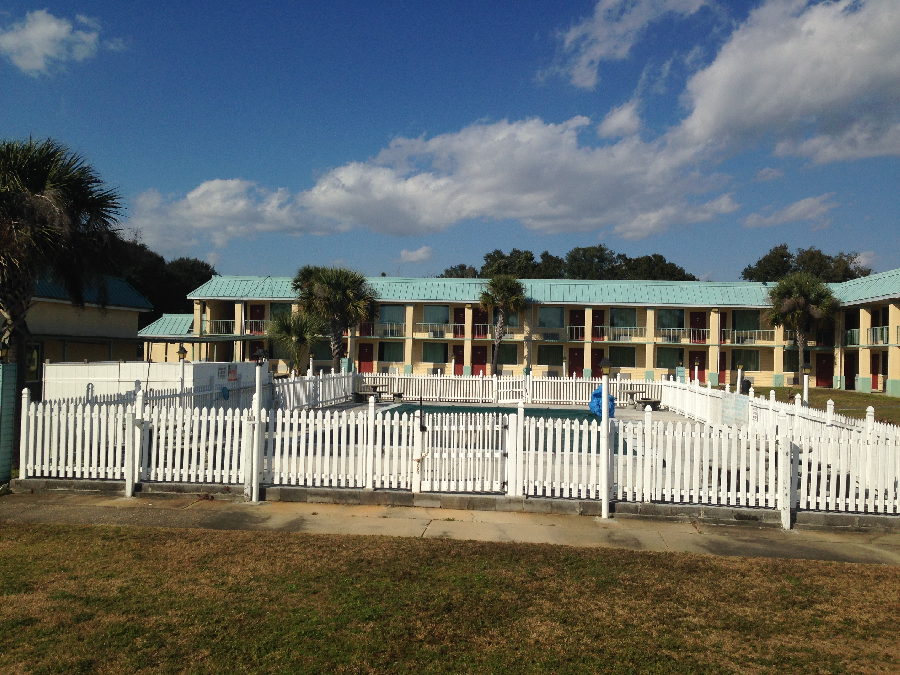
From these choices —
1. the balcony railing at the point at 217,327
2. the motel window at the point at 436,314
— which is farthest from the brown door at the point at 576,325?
the balcony railing at the point at 217,327

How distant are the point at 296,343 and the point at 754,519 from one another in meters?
30.5

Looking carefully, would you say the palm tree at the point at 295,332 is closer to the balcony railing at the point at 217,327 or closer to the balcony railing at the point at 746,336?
the balcony railing at the point at 217,327

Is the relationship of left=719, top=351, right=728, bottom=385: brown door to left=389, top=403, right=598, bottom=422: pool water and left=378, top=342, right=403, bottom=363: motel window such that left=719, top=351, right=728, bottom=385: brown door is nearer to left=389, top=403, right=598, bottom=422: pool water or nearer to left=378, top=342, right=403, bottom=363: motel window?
left=378, top=342, right=403, bottom=363: motel window

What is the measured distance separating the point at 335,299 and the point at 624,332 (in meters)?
20.0

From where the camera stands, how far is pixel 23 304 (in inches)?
500

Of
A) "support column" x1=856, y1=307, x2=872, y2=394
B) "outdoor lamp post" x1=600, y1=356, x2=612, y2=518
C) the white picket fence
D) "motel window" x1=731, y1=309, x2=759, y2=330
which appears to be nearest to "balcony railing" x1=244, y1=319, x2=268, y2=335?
"motel window" x1=731, y1=309, x2=759, y2=330

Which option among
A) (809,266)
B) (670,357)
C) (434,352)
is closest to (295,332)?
(434,352)

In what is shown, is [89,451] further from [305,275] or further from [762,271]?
[762,271]

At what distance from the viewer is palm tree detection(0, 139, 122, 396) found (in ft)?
39.4

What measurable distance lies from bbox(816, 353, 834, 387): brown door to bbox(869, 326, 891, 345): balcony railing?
678cm

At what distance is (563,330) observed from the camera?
44.3 m

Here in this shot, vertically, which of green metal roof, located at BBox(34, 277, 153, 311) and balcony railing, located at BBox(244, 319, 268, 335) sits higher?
green metal roof, located at BBox(34, 277, 153, 311)

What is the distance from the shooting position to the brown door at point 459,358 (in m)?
45.2

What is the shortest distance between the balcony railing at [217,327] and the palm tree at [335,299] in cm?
1050
